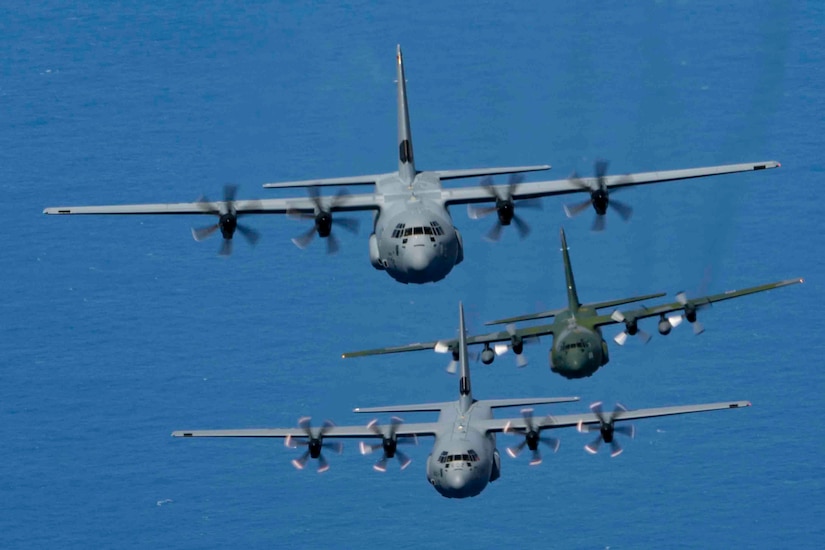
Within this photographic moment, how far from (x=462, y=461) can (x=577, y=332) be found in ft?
42.6

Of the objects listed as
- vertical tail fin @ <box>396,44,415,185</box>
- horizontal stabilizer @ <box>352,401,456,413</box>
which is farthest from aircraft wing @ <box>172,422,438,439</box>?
vertical tail fin @ <box>396,44,415,185</box>

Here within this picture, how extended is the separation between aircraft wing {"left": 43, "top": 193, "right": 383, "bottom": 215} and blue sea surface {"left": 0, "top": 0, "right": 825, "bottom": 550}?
28.0 m

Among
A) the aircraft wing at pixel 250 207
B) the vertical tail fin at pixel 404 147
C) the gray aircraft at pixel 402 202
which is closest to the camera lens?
the gray aircraft at pixel 402 202

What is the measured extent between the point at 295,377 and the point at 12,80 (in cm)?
3826

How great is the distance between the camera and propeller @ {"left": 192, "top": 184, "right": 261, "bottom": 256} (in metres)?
136

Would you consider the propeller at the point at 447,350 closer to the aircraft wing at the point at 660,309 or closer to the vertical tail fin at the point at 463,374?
the vertical tail fin at the point at 463,374

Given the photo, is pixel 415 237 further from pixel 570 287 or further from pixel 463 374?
pixel 570 287

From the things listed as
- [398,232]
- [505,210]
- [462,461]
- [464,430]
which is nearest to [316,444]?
[464,430]

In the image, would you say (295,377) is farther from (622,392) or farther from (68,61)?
(68,61)

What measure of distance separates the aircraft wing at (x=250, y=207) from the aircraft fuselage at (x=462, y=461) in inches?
579

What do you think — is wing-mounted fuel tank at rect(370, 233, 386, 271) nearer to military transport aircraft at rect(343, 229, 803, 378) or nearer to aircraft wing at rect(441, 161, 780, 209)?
aircraft wing at rect(441, 161, 780, 209)

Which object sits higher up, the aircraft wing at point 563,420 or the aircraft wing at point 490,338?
the aircraft wing at point 490,338

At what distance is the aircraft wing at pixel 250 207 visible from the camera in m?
137

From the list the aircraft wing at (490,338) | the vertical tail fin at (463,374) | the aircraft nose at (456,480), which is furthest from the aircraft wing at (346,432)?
the aircraft nose at (456,480)
